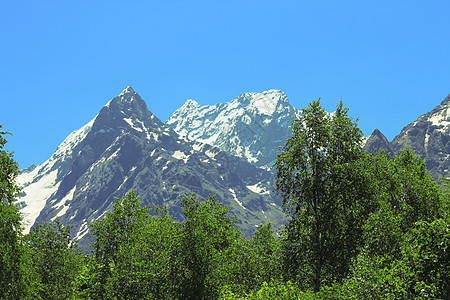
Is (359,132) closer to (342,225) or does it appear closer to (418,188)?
(342,225)

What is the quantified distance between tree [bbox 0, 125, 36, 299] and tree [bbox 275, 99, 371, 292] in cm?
2252

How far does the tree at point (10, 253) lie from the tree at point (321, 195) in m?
22.5

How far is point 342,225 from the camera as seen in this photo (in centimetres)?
3603

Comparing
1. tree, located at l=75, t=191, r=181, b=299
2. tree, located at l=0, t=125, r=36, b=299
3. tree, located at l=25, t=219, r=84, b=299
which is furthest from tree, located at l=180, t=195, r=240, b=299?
tree, located at l=25, t=219, r=84, b=299

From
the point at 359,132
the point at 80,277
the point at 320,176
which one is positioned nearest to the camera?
the point at 320,176

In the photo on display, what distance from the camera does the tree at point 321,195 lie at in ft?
117

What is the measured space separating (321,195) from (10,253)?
26497 mm

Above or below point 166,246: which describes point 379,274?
below

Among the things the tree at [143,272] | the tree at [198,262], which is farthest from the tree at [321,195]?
the tree at [143,272]

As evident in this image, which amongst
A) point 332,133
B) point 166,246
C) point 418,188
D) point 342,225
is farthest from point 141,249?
point 418,188

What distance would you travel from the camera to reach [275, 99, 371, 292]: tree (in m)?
35.8

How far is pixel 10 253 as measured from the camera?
30812 millimetres

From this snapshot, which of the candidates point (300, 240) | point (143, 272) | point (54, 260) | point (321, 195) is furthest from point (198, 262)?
point (54, 260)

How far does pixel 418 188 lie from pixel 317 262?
18543 mm
